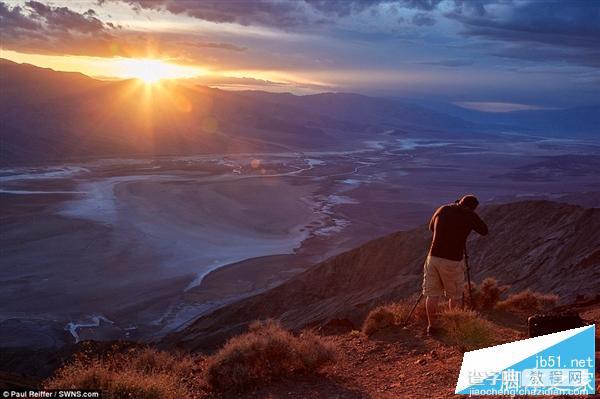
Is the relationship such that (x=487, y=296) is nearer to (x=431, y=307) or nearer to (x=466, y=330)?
(x=431, y=307)

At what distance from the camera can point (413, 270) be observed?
2312cm

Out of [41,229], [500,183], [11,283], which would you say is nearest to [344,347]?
[11,283]

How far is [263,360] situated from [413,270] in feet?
58.8

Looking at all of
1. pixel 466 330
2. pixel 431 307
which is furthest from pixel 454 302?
pixel 466 330

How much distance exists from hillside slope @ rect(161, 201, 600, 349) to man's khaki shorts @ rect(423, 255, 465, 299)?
24.5 ft

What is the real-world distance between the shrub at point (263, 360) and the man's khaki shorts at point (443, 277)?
1328 mm

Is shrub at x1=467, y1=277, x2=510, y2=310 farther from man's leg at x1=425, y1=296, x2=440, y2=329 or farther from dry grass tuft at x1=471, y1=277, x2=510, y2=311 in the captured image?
man's leg at x1=425, y1=296, x2=440, y2=329

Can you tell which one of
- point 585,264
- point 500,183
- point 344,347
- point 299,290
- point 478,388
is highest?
point 478,388

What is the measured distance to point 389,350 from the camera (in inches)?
261

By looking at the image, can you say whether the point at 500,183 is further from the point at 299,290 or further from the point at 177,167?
the point at 299,290

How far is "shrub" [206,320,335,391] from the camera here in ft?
18.7

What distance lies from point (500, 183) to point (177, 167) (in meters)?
48.0

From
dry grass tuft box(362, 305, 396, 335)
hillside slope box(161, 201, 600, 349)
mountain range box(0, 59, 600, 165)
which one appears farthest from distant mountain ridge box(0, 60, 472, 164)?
dry grass tuft box(362, 305, 396, 335)

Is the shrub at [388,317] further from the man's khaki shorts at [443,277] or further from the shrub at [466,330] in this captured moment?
the man's khaki shorts at [443,277]
